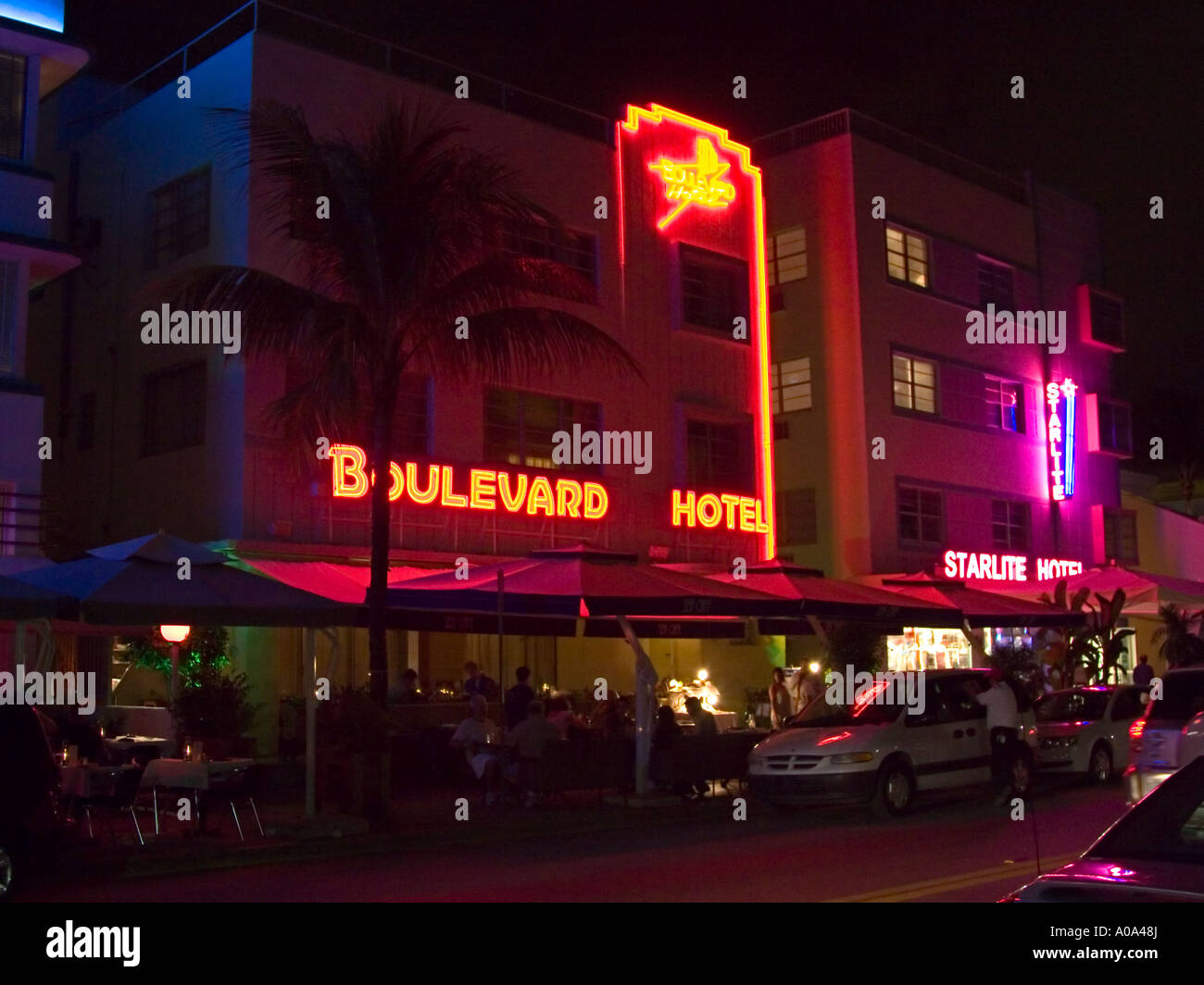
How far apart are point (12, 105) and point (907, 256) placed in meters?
20.7

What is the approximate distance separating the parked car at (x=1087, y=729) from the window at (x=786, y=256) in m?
14.3

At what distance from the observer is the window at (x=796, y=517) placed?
Result: 3225 cm

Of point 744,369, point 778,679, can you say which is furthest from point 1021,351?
point 778,679

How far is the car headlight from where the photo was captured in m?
16.6

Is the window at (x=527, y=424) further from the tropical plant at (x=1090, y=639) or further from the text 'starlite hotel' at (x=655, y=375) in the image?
the tropical plant at (x=1090, y=639)

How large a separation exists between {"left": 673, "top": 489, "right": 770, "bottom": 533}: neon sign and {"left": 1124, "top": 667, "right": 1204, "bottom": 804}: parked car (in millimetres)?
13545

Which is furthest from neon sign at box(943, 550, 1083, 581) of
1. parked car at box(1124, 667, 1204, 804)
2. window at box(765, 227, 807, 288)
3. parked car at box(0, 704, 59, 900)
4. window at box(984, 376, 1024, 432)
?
parked car at box(0, 704, 59, 900)

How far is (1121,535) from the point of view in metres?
39.8

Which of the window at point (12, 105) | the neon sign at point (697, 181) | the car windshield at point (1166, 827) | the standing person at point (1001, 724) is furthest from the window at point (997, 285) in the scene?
the car windshield at point (1166, 827)

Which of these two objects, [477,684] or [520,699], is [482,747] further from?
[477,684]

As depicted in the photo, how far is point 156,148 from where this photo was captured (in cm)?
2408

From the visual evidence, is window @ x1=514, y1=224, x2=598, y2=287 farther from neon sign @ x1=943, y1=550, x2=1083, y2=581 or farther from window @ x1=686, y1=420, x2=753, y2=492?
neon sign @ x1=943, y1=550, x2=1083, y2=581

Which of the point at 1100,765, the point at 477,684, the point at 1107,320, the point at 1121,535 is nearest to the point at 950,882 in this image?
the point at 1100,765

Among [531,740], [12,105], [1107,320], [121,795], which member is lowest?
[121,795]
